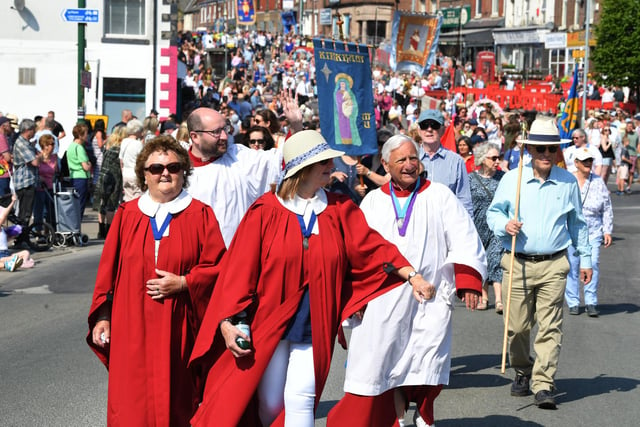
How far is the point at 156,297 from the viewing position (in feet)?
18.1

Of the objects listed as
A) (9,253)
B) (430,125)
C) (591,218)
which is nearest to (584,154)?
(591,218)

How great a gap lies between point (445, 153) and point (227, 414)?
13.6ft

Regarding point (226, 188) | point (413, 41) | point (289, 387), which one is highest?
point (413, 41)

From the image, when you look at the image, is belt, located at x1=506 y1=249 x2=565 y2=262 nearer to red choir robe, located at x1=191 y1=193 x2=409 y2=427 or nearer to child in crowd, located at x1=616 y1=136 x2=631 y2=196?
red choir robe, located at x1=191 y1=193 x2=409 y2=427

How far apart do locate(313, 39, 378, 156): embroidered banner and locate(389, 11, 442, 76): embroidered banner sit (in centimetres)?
1066

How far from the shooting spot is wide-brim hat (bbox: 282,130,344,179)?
5.48m

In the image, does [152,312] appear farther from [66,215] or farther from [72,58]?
[72,58]

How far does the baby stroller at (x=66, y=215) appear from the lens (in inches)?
638

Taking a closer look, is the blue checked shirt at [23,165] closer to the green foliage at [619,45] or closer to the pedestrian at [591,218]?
the pedestrian at [591,218]

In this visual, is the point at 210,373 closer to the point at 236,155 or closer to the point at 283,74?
the point at 236,155

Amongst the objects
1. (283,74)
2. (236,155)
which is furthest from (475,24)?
(236,155)

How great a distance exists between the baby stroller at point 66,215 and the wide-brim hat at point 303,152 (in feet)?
36.5

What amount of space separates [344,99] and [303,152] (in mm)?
5207

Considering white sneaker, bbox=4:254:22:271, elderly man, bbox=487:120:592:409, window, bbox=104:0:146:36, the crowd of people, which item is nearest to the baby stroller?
white sneaker, bbox=4:254:22:271
